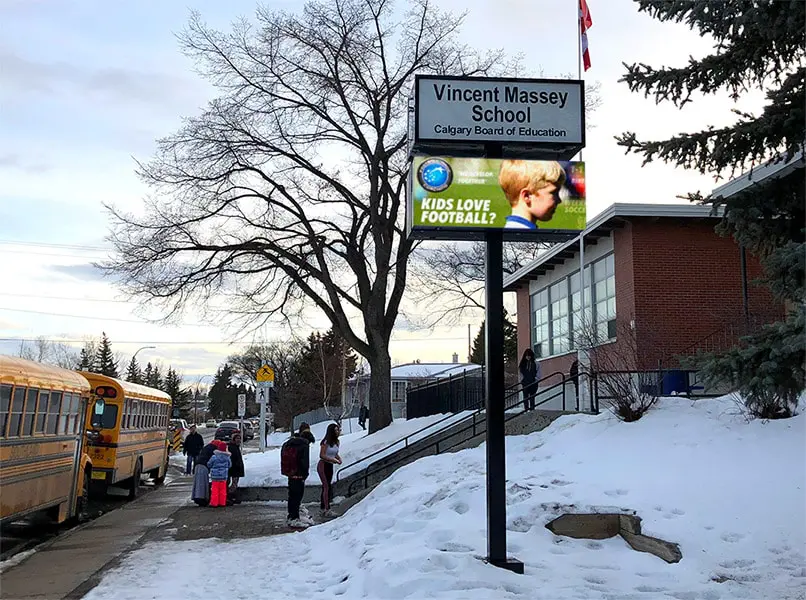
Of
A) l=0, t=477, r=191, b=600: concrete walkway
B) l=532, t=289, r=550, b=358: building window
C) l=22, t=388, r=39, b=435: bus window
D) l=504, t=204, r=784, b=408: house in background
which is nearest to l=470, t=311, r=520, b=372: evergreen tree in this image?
l=532, t=289, r=550, b=358: building window

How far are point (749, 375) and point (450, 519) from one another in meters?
4.64

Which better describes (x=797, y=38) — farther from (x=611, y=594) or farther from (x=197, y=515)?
(x=197, y=515)

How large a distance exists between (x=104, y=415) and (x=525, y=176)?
13353 millimetres

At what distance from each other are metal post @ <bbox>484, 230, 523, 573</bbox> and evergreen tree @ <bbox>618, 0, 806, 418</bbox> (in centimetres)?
204

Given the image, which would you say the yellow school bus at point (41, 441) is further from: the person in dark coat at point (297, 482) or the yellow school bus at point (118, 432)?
the person in dark coat at point (297, 482)

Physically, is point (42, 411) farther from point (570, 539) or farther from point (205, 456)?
point (570, 539)

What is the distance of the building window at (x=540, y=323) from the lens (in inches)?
1073

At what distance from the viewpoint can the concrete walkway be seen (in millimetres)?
8961

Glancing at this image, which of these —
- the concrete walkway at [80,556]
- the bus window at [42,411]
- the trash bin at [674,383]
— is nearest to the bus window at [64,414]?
the bus window at [42,411]

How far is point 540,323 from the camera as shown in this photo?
2798 cm

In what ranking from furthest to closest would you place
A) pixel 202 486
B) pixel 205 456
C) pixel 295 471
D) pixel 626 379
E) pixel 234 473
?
1. pixel 234 473
2. pixel 205 456
3. pixel 202 486
4. pixel 626 379
5. pixel 295 471

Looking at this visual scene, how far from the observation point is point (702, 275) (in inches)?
777

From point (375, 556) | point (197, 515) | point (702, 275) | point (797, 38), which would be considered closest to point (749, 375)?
point (797, 38)

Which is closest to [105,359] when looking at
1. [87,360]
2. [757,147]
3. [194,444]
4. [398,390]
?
[87,360]
